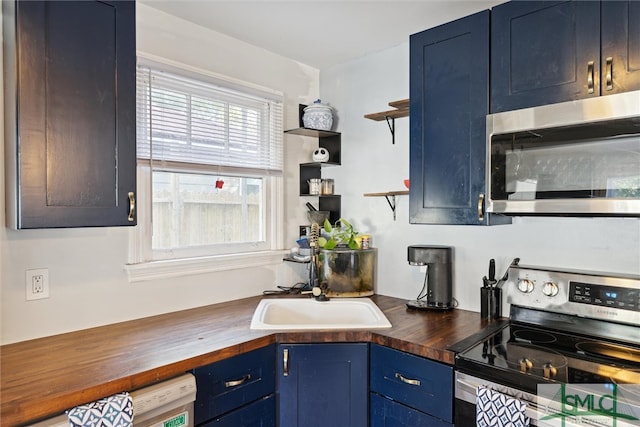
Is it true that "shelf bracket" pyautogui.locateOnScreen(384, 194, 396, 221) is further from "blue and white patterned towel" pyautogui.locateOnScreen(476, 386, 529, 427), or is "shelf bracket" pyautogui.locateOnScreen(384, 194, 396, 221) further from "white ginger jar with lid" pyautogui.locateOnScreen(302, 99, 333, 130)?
"blue and white patterned towel" pyautogui.locateOnScreen(476, 386, 529, 427)

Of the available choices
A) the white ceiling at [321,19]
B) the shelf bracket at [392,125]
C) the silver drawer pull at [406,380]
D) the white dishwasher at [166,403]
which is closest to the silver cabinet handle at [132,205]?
the white dishwasher at [166,403]

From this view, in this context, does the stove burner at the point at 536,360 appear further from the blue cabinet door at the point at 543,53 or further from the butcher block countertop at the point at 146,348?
the blue cabinet door at the point at 543,53

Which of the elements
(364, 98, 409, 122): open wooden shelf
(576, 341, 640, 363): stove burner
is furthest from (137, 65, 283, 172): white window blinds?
(576, 341, 640, 363): stove burner

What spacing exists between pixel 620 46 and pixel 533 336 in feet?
3.60

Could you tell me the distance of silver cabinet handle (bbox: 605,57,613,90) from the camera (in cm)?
135

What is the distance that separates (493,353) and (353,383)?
1.86ft

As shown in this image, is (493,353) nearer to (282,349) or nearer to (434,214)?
(434,214)

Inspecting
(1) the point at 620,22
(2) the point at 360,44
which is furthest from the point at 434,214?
(2) the point at 360,44

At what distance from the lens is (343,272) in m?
2.26

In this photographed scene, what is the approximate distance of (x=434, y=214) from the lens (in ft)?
6.07

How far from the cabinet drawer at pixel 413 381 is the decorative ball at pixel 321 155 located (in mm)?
1248

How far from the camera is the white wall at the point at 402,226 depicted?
165 centimetres

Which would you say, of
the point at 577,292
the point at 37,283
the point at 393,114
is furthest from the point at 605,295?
the point at 37,283

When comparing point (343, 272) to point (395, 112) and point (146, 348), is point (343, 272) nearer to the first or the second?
point (395, 112)
